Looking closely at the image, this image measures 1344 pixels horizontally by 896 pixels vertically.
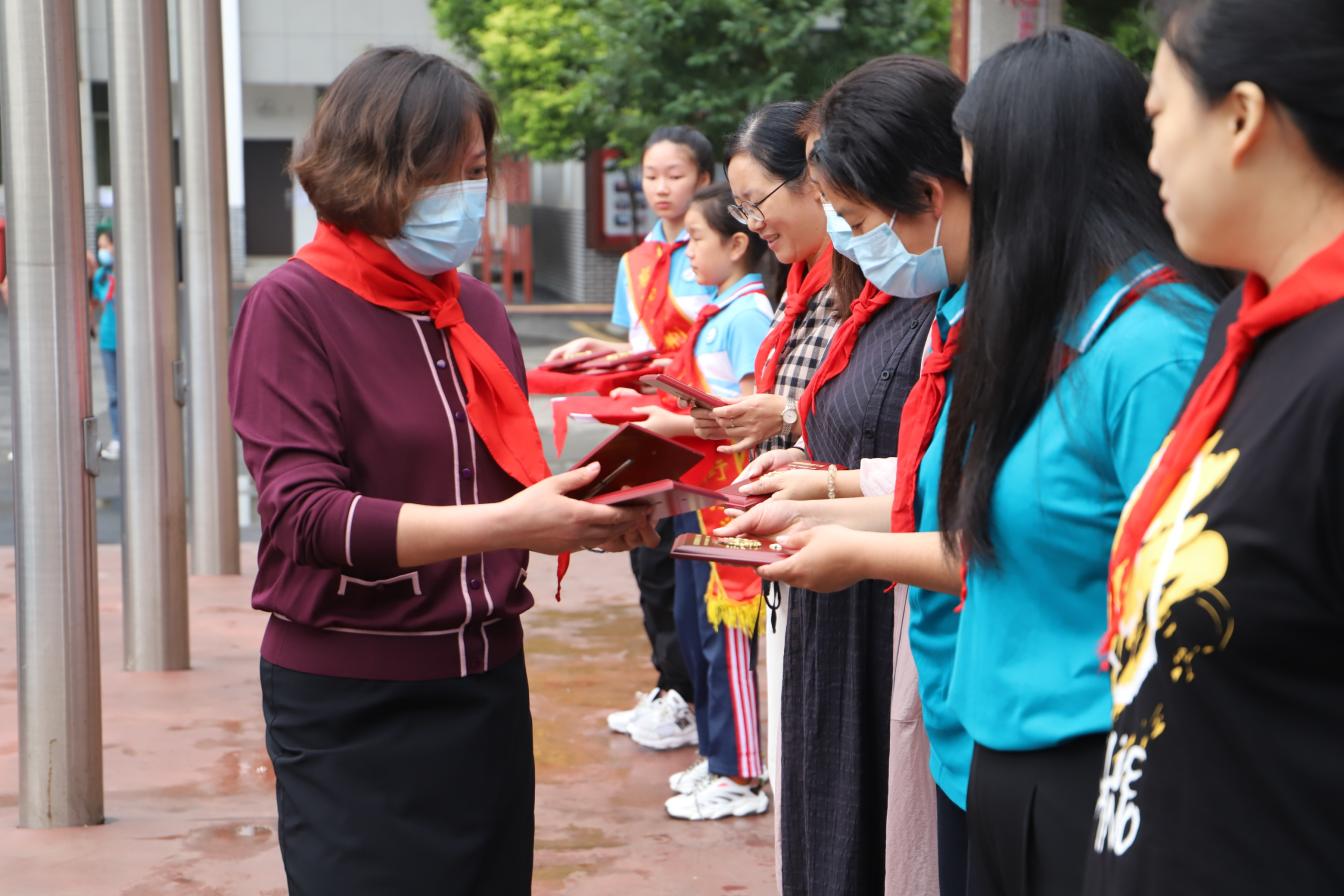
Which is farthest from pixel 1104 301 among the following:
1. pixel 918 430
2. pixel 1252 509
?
pixel 918 430

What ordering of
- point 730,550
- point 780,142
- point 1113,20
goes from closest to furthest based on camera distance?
point 730,550 → point 780,142 → point 1113,20

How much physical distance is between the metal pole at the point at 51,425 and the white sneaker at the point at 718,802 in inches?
65.8

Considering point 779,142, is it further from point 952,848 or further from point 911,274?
point 952,848

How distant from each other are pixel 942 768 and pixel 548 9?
20.2 meters

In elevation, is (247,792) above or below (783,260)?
below

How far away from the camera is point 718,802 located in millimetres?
4570

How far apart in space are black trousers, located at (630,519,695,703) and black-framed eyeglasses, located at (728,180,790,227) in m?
1.68

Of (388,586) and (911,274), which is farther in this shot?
(911,274)

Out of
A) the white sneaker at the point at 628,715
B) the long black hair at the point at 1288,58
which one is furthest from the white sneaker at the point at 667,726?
the long black hair at the point at 1288,58

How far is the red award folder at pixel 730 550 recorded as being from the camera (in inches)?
90.6

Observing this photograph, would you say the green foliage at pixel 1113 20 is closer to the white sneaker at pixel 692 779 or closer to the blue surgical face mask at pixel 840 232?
the white sneaker at pixel 692 779

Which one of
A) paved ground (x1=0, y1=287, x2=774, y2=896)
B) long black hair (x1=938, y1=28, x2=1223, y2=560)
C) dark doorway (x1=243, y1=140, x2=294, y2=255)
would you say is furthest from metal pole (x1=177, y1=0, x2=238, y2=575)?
dark doorway (x1=243, y1=140, x2=294, y2=255)

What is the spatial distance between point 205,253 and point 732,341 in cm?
380

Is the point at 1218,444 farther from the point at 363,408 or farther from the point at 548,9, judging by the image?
the point at 548,9
